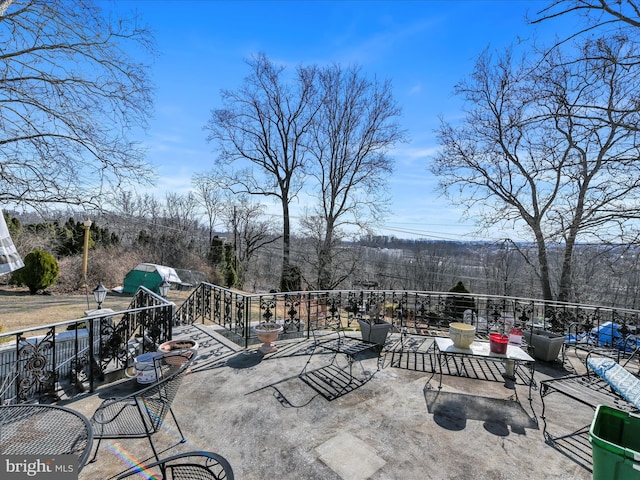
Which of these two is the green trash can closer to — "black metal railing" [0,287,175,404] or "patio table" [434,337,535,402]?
"patio table" [434,337,535,402]

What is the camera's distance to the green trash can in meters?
1.79

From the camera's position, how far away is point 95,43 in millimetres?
6641

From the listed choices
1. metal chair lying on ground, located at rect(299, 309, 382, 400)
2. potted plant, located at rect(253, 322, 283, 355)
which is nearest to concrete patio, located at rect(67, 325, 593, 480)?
metal chair lying on ground, located at rect(299, 309, 382, 400)

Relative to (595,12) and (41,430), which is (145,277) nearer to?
(41,430)

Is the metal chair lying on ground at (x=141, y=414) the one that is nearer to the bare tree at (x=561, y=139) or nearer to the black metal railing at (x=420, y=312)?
the black metal railing at (x=420, y=312)

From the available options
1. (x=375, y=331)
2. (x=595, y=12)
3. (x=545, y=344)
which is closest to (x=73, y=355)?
(x=375, y=331)

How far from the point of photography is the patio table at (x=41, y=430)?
6.33 ft

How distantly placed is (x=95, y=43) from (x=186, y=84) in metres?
1.89

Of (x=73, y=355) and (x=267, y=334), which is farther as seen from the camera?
(x=267, y=334)

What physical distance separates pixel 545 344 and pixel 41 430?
6493 millimetres

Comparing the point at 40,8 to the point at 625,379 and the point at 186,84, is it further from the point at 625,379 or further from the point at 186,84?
the point at 625,379

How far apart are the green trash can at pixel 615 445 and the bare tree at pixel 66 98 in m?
9.09

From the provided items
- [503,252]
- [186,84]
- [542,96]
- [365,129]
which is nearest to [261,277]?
[365,129]

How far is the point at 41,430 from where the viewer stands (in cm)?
223
